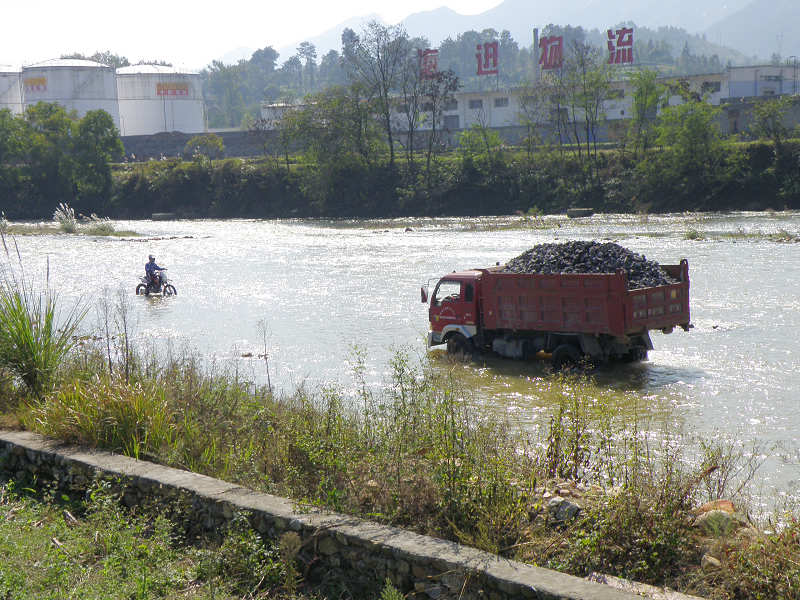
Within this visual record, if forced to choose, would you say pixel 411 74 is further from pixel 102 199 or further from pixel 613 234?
pixel 613 234

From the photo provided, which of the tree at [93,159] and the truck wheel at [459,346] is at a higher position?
the tree at [93,159]

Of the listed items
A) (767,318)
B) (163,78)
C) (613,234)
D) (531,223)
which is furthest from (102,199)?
(767,318)

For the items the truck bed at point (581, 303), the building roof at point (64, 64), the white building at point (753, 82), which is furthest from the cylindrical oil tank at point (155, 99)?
the truck bed at point (581, 303)

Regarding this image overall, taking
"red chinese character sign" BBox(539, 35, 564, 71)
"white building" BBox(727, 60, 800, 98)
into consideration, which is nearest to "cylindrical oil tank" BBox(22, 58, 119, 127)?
"red chinese character sign" BBox(539, 35, 564, 71)

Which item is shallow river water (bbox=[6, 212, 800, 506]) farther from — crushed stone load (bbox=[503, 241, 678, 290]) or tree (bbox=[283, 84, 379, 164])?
tree (bbox=[283, 84, 379, 164])

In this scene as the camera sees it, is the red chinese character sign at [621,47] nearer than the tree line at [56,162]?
No

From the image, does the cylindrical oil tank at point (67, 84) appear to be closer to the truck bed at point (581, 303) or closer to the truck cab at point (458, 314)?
the truck cab at point (458, 314)

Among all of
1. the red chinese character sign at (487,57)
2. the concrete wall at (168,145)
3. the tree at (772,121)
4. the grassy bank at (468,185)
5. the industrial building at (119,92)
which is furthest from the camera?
the red chinese character sign at (487,57)

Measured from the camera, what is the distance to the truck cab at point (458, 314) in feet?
56.8

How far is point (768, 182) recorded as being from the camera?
61.3 metres

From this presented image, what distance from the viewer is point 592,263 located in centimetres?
1655

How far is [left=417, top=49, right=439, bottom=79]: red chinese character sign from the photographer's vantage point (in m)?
84.5

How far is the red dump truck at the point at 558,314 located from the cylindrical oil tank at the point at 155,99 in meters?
106

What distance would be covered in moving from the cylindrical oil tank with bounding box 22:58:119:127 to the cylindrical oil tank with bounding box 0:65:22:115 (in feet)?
10.1
